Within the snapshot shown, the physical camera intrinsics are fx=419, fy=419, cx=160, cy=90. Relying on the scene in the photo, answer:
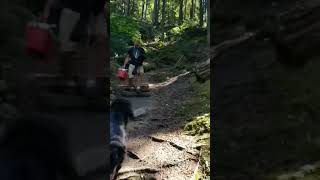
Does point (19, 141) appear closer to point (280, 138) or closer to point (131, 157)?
point (280, 138)

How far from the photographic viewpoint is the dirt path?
12.5 ft

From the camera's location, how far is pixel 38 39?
2010 mm

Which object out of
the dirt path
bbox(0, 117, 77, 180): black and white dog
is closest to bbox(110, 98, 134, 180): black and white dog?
the dirt path

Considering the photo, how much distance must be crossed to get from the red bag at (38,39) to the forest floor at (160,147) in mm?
1743

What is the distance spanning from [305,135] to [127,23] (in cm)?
1280

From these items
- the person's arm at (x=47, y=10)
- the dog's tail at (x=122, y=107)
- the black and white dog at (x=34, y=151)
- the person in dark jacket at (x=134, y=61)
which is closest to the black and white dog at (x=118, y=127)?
the dog's tail at (x=122, y=107)

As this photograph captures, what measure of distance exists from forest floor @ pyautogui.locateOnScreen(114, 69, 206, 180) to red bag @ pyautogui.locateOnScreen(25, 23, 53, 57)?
5.72 feet

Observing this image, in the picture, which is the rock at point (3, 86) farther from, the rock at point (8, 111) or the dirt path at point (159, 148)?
the dirt path at point (159, 148)

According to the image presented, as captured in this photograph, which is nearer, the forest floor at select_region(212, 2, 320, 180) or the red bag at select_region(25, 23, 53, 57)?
the red bag at select_region(25, 23, 53, 57)

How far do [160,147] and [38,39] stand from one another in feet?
9.51

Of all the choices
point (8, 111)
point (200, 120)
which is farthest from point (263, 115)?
point (200, 120)

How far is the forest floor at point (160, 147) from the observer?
12.5ft

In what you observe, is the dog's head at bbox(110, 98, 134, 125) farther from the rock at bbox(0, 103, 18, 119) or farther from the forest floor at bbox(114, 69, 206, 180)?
the rock at bbox(0, 103, 18, 119)

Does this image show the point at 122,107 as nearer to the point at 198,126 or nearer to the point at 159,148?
the point at 159,148
